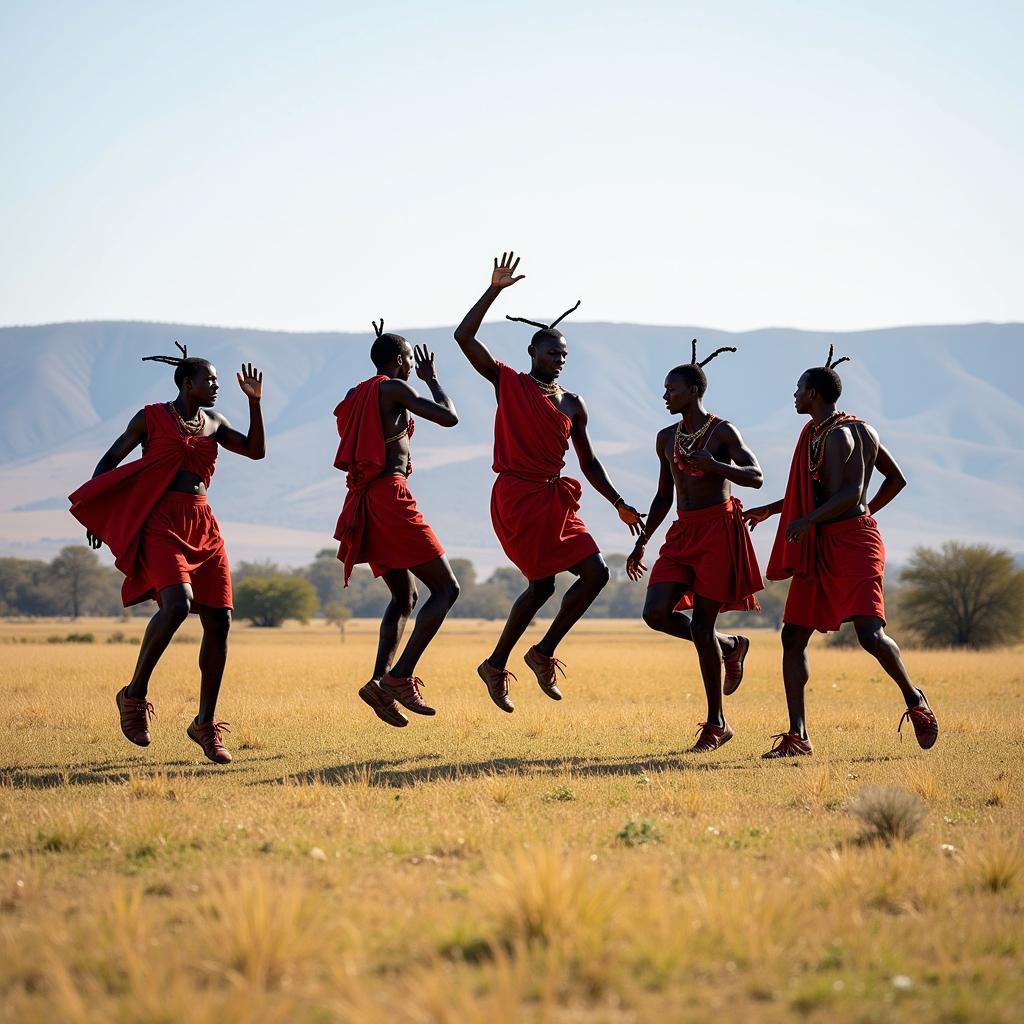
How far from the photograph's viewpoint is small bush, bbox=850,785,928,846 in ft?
23.9

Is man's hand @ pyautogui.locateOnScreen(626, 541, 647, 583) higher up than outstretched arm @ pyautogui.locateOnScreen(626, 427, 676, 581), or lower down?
lower down

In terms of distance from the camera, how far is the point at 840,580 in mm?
11141

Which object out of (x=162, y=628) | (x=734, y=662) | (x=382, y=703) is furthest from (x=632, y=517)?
(x=162, y=628)

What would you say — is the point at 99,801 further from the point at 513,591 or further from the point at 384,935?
the point at 513,591

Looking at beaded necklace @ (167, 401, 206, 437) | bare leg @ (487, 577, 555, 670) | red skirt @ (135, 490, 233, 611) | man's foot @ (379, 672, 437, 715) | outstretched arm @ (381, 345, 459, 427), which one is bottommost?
man's foot @ (379, 672, 437, 715)

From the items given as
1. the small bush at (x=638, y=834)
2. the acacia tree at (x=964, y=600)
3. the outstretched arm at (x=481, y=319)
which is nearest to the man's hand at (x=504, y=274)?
the outstretched arm at (x=481, y=319)

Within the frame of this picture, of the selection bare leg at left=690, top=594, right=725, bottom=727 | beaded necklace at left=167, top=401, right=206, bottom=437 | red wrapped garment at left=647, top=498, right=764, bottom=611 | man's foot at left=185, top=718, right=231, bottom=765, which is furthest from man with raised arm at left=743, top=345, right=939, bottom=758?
beaded necklace at left=167, top=401, right=206, bottom=437

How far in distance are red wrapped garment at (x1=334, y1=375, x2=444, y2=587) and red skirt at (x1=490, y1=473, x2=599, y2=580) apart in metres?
0.70

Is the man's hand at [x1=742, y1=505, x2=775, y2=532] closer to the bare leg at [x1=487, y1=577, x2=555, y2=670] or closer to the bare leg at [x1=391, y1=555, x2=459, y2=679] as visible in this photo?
the bare leg at [x1=487, y1=577, x2=555, y2=670]

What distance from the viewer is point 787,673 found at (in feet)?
37.8

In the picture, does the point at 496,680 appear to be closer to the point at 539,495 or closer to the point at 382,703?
the point at 382,703

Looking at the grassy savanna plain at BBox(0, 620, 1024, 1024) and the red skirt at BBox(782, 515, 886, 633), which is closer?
the grassy savanna plain at BBox(0, 620, 1024, 1024)

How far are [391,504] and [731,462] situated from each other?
9.23 feet

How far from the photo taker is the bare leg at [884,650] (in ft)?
35.3
